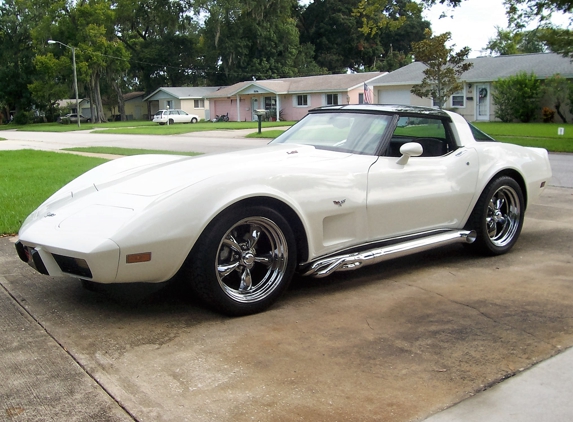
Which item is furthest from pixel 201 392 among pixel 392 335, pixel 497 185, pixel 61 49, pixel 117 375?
pixel 61 49

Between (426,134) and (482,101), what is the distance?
1403 inches

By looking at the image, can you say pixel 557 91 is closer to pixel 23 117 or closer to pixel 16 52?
pixel 23 117

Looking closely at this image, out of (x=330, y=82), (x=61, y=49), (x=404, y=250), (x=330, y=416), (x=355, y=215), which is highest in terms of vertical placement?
(x=61, y=49)

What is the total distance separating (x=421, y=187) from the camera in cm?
492

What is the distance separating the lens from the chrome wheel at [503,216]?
557 cm

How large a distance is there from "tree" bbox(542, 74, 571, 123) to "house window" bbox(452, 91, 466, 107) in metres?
5.96

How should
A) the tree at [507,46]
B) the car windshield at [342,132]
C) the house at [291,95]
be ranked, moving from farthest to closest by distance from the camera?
the tree at [507,46]
the house at [291,95]
the car windshield at [342,132]

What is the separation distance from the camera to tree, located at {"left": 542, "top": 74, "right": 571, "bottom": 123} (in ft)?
109

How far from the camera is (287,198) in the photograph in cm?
414

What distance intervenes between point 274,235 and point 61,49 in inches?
2593

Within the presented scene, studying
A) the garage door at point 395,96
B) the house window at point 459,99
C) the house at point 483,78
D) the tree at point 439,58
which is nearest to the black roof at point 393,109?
the tree at point 439,58

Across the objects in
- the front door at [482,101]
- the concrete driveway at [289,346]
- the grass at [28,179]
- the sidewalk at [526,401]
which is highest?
the front door at [482,101]

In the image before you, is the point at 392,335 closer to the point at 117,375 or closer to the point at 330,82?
the point at 117,375

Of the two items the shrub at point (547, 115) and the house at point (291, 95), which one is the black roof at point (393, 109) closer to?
the shrub at point (547, 115)
